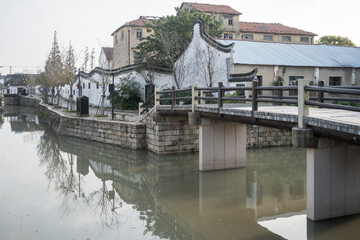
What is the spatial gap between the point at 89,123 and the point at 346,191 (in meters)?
16.5

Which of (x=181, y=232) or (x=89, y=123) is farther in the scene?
(x=89, y=123)

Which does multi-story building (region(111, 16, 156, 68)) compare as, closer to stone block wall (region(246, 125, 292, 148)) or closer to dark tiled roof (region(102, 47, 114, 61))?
dark tiled roof (region(102, 47, 114, 61))

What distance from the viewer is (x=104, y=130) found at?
20.8 metres

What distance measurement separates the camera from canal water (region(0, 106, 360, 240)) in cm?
822

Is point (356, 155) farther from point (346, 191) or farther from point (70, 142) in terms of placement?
point (70, 142)

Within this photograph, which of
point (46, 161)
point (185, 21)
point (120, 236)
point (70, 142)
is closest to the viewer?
point (120, 236)

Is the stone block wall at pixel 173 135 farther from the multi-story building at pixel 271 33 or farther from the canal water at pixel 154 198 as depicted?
the multi-story building at pixel 271 33

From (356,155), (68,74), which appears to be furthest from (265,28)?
(356,155)

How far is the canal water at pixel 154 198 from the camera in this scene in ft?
27.0

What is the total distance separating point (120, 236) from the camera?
8.10 metres

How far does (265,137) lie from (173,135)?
4563mm

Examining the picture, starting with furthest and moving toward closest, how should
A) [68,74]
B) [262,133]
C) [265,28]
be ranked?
Result: [265,28] < [68,74] < [262,133]

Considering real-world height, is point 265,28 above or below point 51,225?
above

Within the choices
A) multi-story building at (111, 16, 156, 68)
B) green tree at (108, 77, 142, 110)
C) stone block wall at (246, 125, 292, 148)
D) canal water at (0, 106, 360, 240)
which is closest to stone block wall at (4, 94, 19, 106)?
multi-story building at (111, 16, 156, 68)
